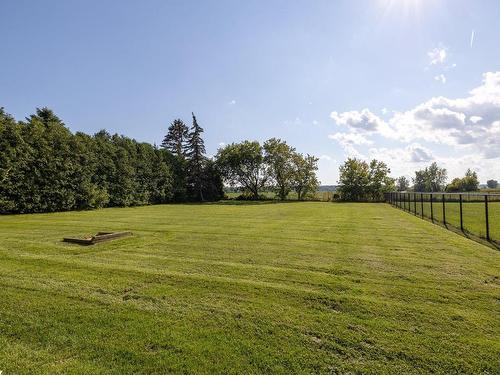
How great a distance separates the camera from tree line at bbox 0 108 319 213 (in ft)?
56.3

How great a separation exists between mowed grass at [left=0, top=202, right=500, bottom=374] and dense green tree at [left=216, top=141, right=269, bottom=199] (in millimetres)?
34437

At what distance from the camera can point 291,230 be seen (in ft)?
34.0

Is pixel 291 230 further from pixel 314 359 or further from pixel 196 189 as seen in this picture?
pixel 196 189

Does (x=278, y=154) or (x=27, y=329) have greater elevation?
(x=278, y=154)

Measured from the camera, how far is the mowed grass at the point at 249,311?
266 centimetres

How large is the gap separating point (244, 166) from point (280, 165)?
5141 millimetres

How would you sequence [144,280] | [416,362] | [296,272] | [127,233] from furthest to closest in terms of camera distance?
[127,233]
[296,272]
[144,280]
[416,362]

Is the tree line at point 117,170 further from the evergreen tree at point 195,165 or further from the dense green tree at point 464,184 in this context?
the dense green tree at point 464,184

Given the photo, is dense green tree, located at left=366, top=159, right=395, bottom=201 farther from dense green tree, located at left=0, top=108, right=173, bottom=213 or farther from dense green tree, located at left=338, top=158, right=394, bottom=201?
dense green tree, located at left=0, top=108, right=173, bottom=213

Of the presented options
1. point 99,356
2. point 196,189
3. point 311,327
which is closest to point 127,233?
point 99,356

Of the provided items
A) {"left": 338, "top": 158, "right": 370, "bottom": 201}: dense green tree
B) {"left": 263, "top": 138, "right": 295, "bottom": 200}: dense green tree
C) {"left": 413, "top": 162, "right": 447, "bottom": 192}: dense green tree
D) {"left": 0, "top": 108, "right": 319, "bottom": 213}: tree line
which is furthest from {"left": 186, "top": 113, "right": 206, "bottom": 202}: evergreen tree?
{"left": 413, "top": 162, "right": 447, "bottom": 192}: dense green tree

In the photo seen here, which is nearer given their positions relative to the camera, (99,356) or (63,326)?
(99,356)

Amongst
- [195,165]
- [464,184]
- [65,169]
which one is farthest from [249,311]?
[464,184]

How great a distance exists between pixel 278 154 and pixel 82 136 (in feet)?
81.8
